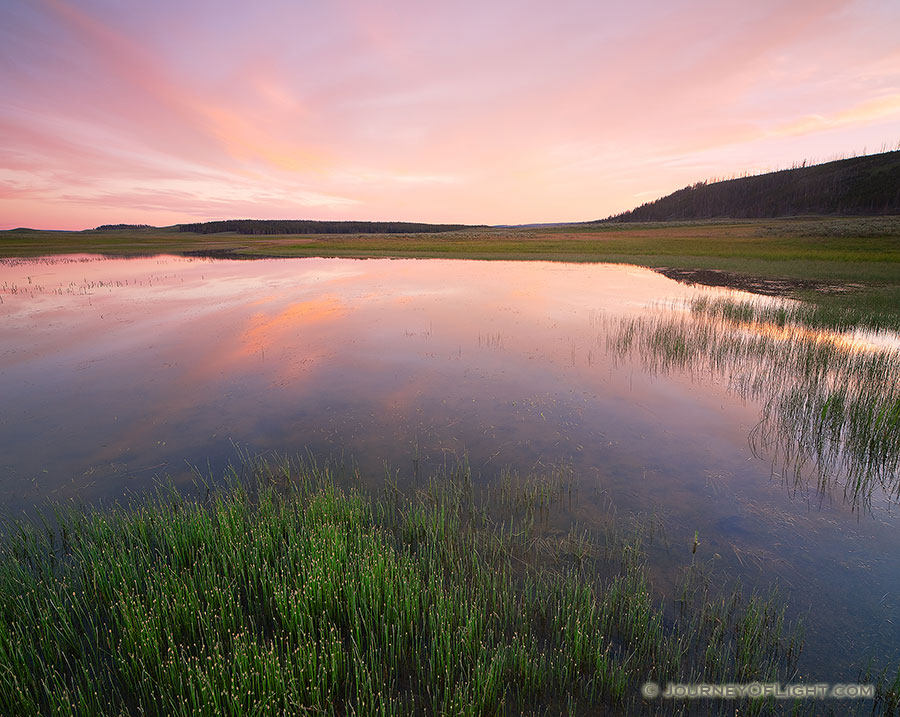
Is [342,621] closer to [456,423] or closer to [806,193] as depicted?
[456,423]

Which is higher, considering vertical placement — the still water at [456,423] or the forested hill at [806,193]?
the forested hill at [806,193]

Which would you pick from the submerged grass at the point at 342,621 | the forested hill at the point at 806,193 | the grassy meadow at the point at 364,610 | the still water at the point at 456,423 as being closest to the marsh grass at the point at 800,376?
the grassy meadow at the point at 364,610

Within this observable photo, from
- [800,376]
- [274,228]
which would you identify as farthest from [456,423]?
[274,228]

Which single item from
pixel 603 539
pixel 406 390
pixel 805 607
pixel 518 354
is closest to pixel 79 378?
pixel 406 390

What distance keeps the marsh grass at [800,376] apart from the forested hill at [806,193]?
145 m

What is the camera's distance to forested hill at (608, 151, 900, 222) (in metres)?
120

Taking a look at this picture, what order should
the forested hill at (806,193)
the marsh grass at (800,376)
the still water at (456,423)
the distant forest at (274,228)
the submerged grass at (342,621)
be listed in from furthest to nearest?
the distant forest at (274,228) < the forested hill at (806,193) < the marsh grass at (800,376) < the still water at (456,423) < the submerged grass at (342,621)

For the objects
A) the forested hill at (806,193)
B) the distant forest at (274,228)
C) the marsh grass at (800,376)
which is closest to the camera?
the marsh grass at (800,376)

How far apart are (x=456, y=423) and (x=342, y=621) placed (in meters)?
5.35

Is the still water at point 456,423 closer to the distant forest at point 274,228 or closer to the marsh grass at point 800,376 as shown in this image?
the marsh grass at point 800,376

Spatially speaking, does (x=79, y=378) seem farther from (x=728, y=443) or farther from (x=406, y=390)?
(x=728, y=443)

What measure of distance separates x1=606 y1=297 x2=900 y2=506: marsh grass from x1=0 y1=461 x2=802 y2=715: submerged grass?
4.40 meters

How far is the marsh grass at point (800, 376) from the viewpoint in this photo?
24.1 ft

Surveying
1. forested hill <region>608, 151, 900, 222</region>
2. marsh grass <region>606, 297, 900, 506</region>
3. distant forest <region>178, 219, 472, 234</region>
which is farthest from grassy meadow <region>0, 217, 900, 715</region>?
distant forest <region>178, 219, 472, 234</region>
